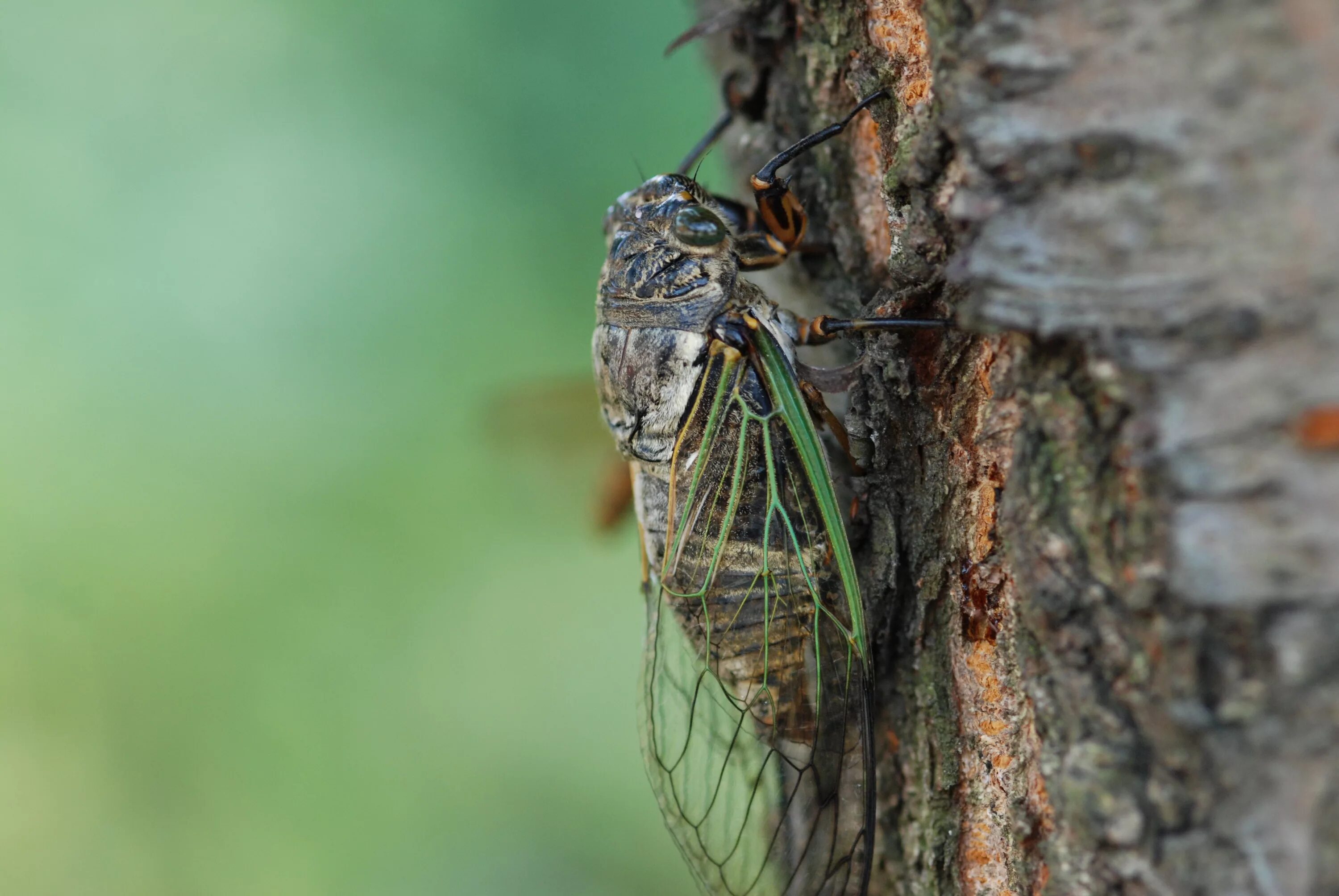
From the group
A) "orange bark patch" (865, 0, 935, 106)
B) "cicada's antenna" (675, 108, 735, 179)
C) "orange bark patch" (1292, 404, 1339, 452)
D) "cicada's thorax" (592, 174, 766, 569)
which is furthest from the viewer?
"cicada's antenna" (675, 108, 735, 179)

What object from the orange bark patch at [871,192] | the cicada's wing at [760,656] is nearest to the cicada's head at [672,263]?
the cicada's wing at [760,656]

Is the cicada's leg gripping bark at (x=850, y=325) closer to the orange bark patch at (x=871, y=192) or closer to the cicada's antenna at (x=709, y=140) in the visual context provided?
the orange bark patch at (x=871, y=192)

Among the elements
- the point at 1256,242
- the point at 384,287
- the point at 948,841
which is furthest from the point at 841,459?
the point at 384,287

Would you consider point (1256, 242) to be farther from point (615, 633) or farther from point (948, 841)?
point (615, 633)

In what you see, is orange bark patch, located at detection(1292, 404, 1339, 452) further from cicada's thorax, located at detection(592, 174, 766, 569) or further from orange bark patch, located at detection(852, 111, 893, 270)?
cicada's thorax, located at detection(592, 174, 766, 569)

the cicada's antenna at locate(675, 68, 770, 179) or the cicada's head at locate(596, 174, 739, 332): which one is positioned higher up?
the cicada's antenna at locate(675, 68, 770, 179)

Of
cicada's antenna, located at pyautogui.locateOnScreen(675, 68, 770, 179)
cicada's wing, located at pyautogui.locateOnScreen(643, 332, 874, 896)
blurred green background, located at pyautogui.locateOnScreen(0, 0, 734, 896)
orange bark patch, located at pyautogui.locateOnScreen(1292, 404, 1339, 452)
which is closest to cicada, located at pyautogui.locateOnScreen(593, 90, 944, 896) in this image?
cicada's wing, located at pyautogui.locateOnScreen(643, 332, 874, 896)

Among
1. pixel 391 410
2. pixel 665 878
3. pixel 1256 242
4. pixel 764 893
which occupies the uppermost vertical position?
pixel 1256 242

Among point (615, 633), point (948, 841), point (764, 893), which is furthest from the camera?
point (615, 633)

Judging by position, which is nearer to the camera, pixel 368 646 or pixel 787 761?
pixel 787 761
